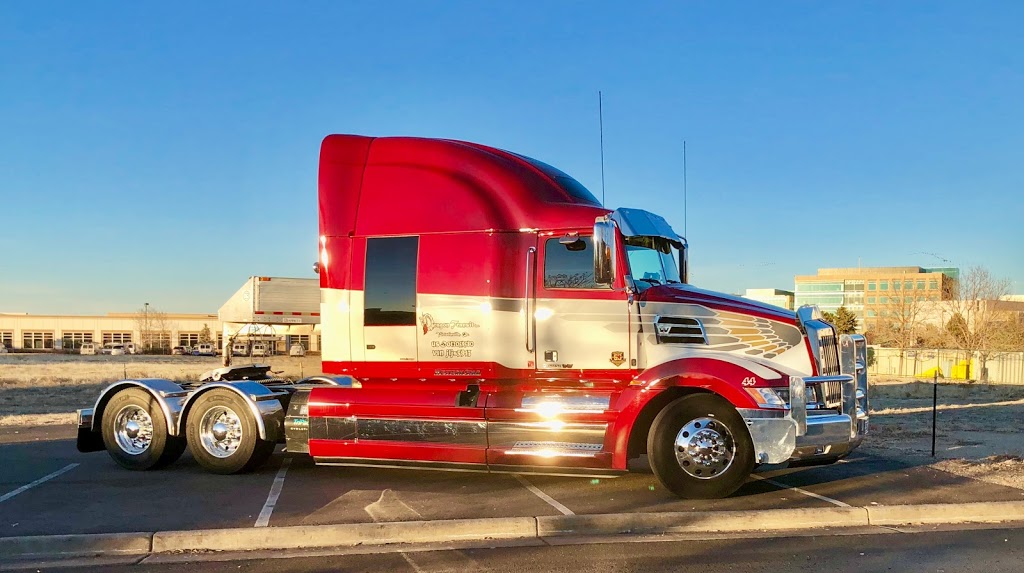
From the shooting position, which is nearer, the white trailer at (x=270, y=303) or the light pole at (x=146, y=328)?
the white trailer at (x=270, y=303)

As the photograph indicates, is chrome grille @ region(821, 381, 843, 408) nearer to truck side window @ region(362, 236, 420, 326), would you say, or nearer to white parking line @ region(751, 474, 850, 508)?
white parking line @ region(751, 474, 850, 508)

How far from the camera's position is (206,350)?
8050cm

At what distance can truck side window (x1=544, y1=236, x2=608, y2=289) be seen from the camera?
28.3 feet

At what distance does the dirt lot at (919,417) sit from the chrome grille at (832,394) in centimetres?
226

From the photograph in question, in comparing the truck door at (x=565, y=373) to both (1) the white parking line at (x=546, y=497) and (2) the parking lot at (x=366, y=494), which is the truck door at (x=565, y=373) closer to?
(1) the white parking line at (x=546, y=497)

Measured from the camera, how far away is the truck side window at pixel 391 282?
9188 mm

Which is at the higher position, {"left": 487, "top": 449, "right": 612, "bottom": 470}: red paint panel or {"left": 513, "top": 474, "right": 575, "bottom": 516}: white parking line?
{"left": 487, "top": 449, "right": 612, "bottom": 470}: red paint panel

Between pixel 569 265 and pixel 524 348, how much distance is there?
1.03 metres

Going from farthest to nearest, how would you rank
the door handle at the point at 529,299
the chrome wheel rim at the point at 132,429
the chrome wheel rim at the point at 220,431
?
the chrome wheel rim at the point at 132,429, the chrome wheel rim at the point at 220,431, the door handle at the point at 529,299

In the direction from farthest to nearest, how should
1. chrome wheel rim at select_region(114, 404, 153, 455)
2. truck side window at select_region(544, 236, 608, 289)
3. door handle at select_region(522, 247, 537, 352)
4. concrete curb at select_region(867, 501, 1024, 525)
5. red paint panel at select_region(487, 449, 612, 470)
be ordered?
chrome wheel rim at select_region(114, 404, 153, 455), door handle at select_region(522, 247, 537, 352), truck side window at select_region(544, 236, 608, 289), red paint panel at select_region(487, 449, 612, 470), concrete curb at select_region(867, 501, 1024, 525)

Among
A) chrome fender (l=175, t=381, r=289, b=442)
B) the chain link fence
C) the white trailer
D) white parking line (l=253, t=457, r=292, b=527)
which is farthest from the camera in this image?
the chain link fence

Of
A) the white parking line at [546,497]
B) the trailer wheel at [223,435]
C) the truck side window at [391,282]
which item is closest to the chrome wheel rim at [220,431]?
the trailer wheel at [223,435]

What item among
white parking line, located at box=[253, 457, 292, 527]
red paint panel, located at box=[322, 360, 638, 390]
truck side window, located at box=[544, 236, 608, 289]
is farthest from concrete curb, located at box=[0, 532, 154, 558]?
truck side window, located at box=[544, 236, 608, 289]

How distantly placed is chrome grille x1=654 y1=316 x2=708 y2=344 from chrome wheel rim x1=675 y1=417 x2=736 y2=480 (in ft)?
2.73
